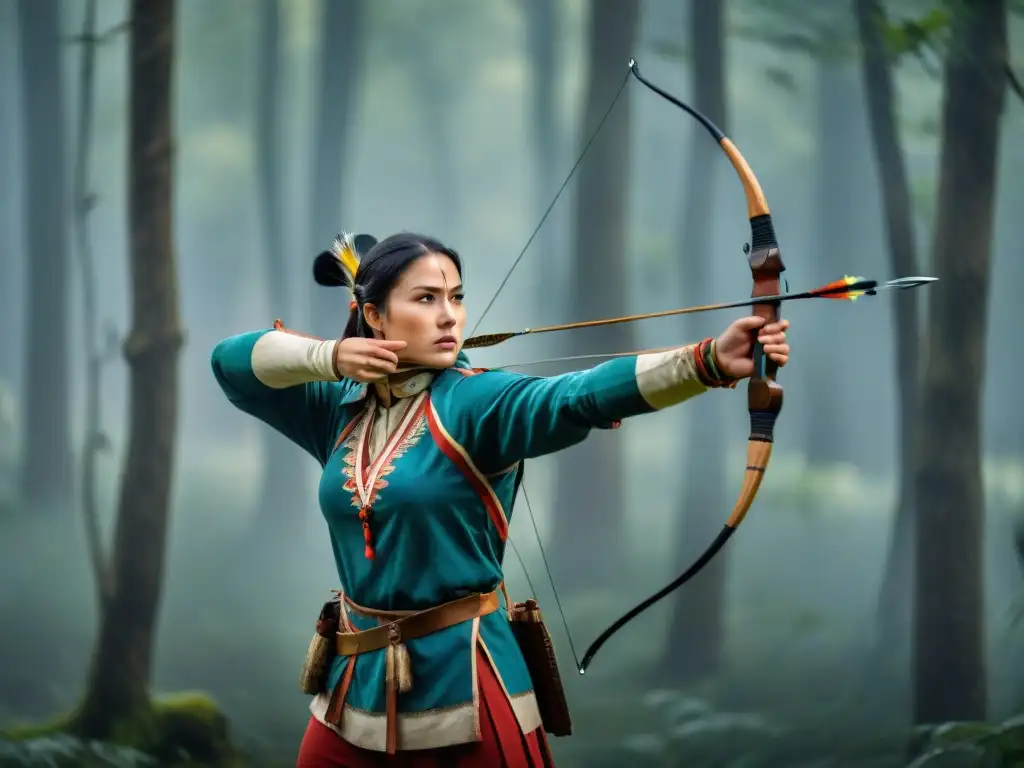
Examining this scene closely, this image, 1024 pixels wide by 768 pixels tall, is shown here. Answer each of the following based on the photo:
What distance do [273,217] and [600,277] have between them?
1.64m

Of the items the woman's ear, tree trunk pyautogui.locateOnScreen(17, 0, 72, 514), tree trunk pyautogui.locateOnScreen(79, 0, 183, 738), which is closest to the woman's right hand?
the woman's ear

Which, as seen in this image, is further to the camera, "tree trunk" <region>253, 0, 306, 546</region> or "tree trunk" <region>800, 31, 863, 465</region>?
"tree trunk" <region>253, 0, 306, 546</region>

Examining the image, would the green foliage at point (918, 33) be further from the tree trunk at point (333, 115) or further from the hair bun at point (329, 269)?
the hair bun at point (329, 269)

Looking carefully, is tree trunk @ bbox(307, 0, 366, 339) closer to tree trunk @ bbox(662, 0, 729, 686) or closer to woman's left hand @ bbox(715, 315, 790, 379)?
tree trunk @ bbox(662, 0, 729, 686)

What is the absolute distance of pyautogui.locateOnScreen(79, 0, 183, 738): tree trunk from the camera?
4328 millimetres

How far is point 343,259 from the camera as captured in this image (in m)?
2.21

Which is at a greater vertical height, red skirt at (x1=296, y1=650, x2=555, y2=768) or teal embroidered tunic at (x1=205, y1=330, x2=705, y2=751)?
teal embroidered tunic at (x1=205, y1=330, x2=705, y2=751)

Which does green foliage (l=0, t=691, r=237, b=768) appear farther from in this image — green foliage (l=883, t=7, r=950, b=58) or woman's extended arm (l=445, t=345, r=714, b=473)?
green foliage (l=883, t=7, r=950, b=58)

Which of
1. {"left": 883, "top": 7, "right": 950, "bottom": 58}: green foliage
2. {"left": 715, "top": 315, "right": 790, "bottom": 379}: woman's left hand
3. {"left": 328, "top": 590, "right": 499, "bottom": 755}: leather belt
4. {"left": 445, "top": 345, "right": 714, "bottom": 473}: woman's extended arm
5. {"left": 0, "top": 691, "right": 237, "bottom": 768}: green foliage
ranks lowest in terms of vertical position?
{"left": 0, "top": 691, "right": 237, "bottom": 768}: green foliage

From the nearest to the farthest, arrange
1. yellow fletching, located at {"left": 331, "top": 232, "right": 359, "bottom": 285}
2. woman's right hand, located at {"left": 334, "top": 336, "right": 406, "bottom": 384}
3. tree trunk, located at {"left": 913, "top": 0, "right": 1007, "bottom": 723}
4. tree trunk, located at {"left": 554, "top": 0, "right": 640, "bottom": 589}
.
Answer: woman's right hand, located at {"left": 334, "top": 336, "right": 406, "bottom": 384}, yellow fletching, located at {"left": 331, "top": 232, "right": 359, "bottom": 285}, tree trunk, located at {"left": 913, "top": 0, "right": 1007, "bottom": 723}, tree trunk, located at {"left": 554, "top": 0, "right": 640, "bottom": 589}

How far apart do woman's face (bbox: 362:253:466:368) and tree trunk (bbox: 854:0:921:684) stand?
272 centimetres

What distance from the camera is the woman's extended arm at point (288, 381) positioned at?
199cm

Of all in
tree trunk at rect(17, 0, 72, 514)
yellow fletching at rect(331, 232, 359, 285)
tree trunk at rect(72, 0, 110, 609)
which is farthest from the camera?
tree trunk at rect(17, 0, 72, 514)

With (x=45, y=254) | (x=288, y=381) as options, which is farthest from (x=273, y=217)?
(x=288, y=381)
